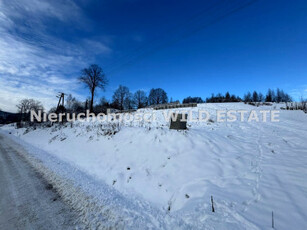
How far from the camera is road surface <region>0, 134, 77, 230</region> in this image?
8.30 feet

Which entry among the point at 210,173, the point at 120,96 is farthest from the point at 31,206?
the point at 120,96

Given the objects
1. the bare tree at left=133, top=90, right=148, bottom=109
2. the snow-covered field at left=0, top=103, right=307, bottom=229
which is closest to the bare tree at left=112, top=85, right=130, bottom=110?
the bare tree at left=133, top=90, right=148, bottom=109

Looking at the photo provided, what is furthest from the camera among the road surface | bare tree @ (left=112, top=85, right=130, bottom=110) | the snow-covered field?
bare tree @ (left=112, top=85, right=130, bottom=110)

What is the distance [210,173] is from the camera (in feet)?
13.7

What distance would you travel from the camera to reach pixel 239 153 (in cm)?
515

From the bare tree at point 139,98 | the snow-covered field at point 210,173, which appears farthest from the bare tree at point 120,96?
the snow-covered field at point 210,173

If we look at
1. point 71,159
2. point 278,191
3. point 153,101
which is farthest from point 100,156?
point 153,101

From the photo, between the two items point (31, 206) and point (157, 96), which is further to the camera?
point (157, 96)

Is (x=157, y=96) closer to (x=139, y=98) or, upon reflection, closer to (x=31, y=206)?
(x=139, y=98)

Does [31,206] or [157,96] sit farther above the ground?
[157,96]

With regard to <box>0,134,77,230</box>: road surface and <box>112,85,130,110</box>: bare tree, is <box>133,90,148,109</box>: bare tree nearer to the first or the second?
<box>112,85,130,110</box>: bare tree

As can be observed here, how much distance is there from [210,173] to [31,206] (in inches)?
181

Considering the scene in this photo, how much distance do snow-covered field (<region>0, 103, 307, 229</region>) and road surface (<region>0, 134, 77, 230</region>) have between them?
1419mm

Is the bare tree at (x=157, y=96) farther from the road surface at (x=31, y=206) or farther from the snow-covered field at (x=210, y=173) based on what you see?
the road surface at (x=31, y=206)
